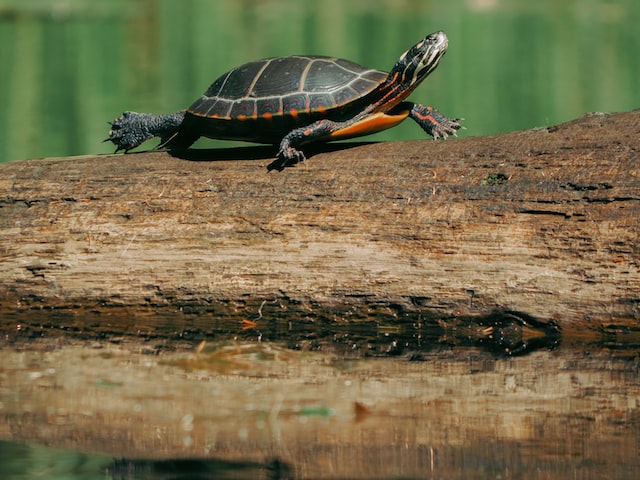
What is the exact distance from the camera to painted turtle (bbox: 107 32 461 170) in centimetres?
514

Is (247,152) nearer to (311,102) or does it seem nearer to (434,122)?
(311,102)

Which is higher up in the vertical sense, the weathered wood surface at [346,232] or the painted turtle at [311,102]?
the painted turtle at [311,102]

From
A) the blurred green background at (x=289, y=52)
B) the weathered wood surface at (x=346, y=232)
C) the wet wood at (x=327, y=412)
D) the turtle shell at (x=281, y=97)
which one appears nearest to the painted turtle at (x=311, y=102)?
the turtle shell at (x=281, y=97)

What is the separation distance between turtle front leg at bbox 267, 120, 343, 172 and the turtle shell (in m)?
0.10

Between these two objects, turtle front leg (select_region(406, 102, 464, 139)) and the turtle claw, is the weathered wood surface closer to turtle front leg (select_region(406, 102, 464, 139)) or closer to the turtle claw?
the turtle claw

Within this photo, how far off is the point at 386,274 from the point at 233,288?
0.75 metres

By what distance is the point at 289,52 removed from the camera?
1911 cm

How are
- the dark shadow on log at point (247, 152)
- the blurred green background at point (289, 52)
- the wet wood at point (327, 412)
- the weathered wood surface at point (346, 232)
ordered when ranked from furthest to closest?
the blurred green background at point (289, 52)
the dark shadow on log at point (247, 152)
the weathered wood surface at point (346, 232)
the wet wood at point (327, 412)

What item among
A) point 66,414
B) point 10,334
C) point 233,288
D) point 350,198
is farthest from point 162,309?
point 66,414

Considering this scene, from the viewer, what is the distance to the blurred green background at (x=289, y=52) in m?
14.7

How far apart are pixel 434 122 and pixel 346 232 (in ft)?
3.78

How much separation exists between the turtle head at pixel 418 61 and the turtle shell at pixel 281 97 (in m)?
0.12

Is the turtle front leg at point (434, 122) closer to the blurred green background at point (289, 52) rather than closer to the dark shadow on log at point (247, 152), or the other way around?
the dark shadow on log at point (247, 152)

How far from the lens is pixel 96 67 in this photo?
19578mm
